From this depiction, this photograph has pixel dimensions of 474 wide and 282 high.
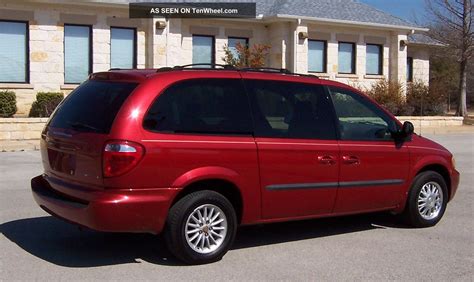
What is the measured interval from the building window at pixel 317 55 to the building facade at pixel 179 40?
0.04m

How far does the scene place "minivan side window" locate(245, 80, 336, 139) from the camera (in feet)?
19.7

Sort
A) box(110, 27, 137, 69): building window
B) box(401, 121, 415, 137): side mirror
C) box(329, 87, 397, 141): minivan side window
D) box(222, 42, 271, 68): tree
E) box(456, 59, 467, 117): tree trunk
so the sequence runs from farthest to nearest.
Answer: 1. box(456, 59, 467, 117): tree trunk
2. box(222, 42, 271, 68): tree
3. box(110, 27, 137, 69): building window
4. box(401, 121, 415, 137): side mirror
5. box(329, 87, 397, 141): minivan side window

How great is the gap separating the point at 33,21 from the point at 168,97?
Answer: 16.7 m

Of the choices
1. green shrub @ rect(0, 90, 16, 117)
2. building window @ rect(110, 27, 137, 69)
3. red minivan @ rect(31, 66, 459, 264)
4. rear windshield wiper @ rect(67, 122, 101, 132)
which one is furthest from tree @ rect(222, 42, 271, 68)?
rear windshield wiper @ rect(67, 122, 101, 132)

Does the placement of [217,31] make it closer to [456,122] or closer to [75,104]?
[456,122]

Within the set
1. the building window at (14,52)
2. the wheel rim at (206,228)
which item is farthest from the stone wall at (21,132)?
the wheel rim at (206,228)

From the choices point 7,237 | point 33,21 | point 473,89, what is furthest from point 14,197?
point 473,89

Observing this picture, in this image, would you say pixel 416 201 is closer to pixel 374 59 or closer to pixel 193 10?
pixel 193 10

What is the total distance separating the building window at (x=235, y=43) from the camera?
80.6 ft

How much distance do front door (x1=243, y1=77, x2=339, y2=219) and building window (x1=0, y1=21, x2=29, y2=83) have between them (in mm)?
16419

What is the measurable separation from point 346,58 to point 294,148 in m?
22.2

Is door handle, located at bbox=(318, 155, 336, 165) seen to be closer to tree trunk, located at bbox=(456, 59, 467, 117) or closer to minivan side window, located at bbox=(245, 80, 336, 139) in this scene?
minivan side window, located at bbox=(245, 80, 336, 139)

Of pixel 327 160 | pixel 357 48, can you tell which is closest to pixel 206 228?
pixel 327 160

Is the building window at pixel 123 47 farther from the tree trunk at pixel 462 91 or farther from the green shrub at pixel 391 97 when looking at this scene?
the tree trunk at pixel 462 91
